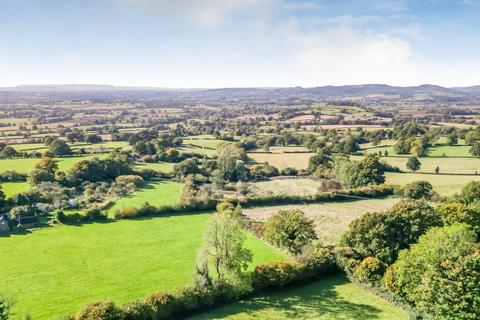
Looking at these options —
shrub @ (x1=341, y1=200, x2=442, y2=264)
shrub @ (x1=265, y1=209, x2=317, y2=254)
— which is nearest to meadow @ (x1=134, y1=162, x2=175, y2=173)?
shrub @ (x1=265, y1=209, x2=317, y2=254)

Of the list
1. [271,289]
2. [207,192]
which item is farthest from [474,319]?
[207,192]

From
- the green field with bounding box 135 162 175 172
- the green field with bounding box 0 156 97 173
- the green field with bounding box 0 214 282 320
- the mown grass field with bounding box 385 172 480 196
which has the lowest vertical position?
the green field with bounding box 0 214 282 320

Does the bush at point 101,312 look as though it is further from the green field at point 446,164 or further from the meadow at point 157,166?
the green field at point 446,164

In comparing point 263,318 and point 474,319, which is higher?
point 474,319

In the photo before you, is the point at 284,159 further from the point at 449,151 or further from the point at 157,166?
the point at 449,151

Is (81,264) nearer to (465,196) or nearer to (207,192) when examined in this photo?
(207,192)

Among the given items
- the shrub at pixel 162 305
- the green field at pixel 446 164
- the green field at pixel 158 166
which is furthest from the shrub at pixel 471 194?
the green field at pixel 158 166

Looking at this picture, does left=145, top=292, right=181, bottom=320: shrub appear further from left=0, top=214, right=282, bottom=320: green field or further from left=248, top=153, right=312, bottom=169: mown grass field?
left=248, top=153, right=312, bottom=169: mown grass field

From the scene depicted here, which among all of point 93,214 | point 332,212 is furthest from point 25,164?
point 332,212
